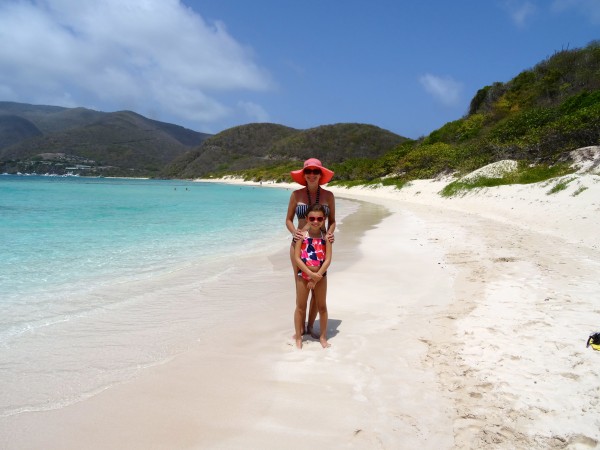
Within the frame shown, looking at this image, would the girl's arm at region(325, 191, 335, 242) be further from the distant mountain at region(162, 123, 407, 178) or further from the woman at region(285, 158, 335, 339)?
the distant mountain at region(162, 123, 407, 178)

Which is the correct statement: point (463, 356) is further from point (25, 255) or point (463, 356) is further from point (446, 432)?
point (25, 255)

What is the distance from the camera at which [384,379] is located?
3.31 metres

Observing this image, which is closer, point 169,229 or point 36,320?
point 36,320

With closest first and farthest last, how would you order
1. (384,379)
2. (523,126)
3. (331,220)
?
(384,379) → (331,220) → (523,126)

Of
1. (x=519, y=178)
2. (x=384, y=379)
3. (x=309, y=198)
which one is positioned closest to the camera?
(x=384, y=379)

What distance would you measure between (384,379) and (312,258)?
1.25 meters

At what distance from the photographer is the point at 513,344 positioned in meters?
3.78

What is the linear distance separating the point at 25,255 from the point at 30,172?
181883mm

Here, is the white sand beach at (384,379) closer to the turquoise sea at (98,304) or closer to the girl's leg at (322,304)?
Answer: the girl's leg at (322,304)

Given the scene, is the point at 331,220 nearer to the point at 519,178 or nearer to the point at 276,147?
the point at 519,178

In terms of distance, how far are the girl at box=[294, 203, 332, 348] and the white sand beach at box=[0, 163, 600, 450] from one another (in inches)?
20.2

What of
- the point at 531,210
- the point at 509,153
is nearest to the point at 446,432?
the point at 531,210

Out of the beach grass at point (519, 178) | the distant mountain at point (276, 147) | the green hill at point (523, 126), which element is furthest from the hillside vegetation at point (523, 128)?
the distant mountain at point (276, 147)

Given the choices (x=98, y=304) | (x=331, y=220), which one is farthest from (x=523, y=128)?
(x=98, y=304)
